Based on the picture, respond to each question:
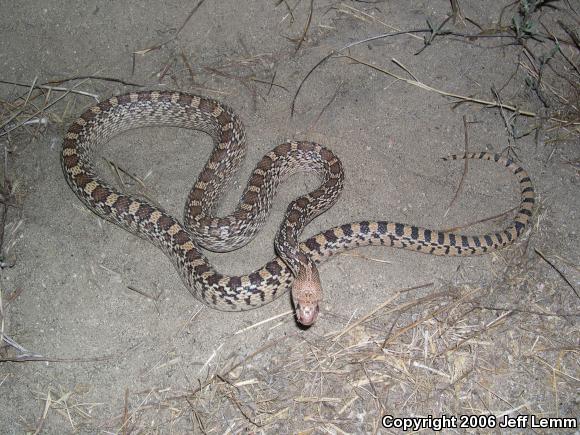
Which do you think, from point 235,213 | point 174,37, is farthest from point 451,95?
point 174,37

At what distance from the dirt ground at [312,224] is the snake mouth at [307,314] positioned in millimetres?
382

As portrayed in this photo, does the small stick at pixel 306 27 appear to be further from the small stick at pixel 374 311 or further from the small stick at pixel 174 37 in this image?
the small stick at pixel 374 311

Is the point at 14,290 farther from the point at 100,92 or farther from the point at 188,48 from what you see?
the point at 188,48

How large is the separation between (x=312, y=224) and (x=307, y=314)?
153 centimetres

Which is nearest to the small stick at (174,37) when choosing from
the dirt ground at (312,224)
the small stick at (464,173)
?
the dirt ground at (312,224)

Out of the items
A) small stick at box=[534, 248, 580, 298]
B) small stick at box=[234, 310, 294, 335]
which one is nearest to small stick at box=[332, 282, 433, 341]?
small stick at box=[234, 310, 294, 335]

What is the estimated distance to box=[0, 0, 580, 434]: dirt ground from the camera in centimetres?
480

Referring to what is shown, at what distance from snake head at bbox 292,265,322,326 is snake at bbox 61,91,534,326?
0.01 metres

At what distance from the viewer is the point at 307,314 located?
189 inches

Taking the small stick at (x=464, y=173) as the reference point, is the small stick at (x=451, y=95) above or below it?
above

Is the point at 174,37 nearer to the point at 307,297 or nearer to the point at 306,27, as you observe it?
the point at 306,27

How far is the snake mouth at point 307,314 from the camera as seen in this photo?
4811 millimetres

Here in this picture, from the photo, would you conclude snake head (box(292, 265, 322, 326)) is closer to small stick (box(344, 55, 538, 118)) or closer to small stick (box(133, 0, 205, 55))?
small stick (box(344, 55, 538, 118))

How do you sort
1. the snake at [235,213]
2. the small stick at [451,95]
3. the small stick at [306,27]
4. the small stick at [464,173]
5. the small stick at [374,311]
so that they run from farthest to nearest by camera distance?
the small stick at [306,27] → the small stick at [451,95] → the small stick at [464,173] → the snake at [235,213] → the small stick at [374,311]
